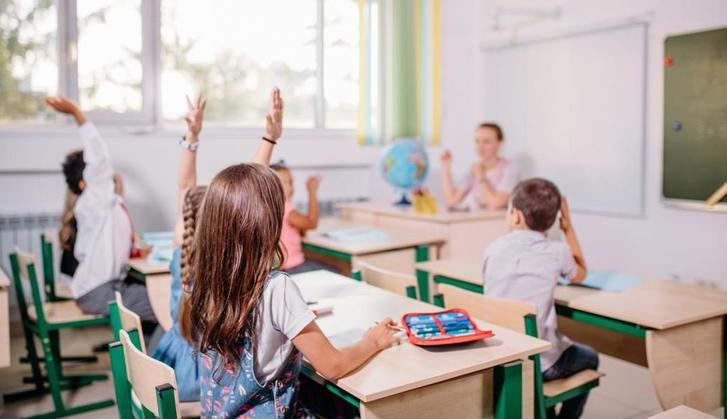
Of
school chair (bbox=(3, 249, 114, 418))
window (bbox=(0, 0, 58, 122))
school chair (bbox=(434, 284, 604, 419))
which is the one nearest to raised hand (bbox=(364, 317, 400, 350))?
school chair (bbox=(434, 284, 604, 419))

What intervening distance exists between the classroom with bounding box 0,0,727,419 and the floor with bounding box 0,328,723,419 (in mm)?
17

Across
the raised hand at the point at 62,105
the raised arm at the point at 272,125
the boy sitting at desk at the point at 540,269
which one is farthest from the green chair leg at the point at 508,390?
the raised hand at the point at 62,105

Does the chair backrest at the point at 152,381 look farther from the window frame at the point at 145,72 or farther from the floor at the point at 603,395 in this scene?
the window frame at the point at 145,72

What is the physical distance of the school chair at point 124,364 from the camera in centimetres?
168

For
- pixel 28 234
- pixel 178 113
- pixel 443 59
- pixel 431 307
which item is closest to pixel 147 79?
pixel 178 113

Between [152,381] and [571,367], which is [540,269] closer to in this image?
[571,367]

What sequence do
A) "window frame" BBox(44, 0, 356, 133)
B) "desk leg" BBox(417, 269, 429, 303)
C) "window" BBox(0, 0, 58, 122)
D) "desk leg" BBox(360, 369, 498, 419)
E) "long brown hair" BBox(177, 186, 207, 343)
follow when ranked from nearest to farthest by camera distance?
"desk leg" BBox(360, 369, 498, 419) → "long brown hair" BBox(177, 186, 207, 343) → "desk leg" BBox(417, 269, 429, 303) → "window" BBox(0, 0, 58, 122) → "window frame" BBox(44, 0, 356, 133)

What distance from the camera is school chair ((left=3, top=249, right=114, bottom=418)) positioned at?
2.86 metres

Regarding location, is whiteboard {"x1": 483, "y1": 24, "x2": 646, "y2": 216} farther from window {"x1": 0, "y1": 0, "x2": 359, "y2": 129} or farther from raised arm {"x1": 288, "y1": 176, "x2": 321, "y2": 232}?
raised arm {"x1": 288, "y1": 176, "x2": 321, "y2": 232}

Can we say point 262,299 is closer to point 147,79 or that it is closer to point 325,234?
point 325,234

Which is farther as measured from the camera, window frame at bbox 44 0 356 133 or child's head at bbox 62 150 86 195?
window frame at bbox 44 0 356 133

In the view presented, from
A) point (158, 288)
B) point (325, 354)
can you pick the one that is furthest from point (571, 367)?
point (158, 288)

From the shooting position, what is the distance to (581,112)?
414 centimetres

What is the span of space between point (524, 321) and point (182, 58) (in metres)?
3.35
